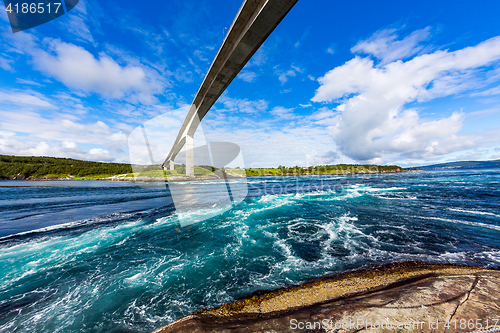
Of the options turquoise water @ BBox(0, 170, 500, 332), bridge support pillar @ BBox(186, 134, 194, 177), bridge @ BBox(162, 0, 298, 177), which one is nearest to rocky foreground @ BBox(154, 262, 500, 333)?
turquoise water @ BBox(0, 170, 500, 332)

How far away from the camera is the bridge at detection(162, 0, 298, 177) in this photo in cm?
999

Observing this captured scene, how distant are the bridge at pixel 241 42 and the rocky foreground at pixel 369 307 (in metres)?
13.8

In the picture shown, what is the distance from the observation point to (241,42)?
12375 mm

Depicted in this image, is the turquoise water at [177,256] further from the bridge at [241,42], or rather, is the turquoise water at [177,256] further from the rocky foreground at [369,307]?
the bridge at [241,42]

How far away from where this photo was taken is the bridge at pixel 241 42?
393 inches

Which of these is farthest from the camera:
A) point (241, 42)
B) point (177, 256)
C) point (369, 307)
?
point (241, 42)

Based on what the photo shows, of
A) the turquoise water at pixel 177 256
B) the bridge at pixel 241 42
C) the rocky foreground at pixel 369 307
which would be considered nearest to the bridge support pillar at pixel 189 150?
the bridge at pixel 241 42

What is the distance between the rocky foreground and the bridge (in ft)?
45.4

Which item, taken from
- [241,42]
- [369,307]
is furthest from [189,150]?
[369,307]

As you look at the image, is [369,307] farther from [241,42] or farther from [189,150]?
[189,150]

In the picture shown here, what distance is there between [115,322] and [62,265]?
4771 millimetres

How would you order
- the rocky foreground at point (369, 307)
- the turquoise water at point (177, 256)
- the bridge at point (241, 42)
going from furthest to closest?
the bridge at point (241, 42) < the turquoise water at point (177, 256) < the rocky foreground at point (369, 307)

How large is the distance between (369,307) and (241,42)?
15723mm

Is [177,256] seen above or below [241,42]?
below
